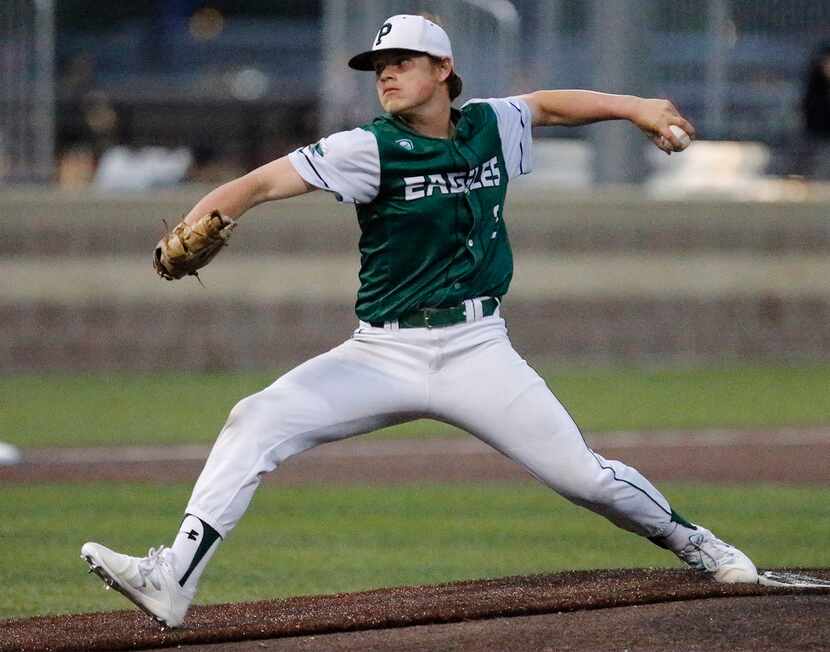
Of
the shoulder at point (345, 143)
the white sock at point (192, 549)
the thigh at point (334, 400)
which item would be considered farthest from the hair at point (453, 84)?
the white sock at point (192, 549)

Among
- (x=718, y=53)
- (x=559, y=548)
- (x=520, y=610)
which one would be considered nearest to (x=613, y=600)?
(x=520, y=610)

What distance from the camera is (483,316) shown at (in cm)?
618

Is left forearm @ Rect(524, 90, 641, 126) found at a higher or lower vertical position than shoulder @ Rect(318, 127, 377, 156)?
higher

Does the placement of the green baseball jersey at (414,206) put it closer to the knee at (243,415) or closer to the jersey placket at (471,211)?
the jersey placket at (471,211)

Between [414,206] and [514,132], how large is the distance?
22.8 inches

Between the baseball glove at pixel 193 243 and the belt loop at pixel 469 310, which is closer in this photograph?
the baseball glove at pixel 193 243

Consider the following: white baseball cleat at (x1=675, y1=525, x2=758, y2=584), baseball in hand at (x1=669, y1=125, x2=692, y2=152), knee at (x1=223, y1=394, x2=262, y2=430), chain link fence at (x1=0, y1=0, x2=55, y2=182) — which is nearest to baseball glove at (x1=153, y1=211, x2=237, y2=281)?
knee at (x1=223, y1=394, x2=262, y2=430)

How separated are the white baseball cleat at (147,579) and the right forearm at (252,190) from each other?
1096 millimetres

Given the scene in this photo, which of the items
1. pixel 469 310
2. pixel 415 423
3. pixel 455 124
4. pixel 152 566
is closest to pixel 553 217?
pixel 415 423

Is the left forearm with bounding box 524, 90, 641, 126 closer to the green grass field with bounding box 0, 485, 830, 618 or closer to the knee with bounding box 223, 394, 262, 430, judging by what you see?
the knee with bounding box 223, 394, 262, 430

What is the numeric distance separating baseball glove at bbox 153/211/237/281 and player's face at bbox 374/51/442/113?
0.80 meters

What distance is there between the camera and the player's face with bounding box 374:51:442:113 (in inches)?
240

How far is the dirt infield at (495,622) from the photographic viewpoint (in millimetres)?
5539

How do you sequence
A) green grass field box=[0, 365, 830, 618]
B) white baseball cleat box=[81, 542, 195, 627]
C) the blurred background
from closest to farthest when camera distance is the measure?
1. white baseball cleat box=[81, 542, 195, 627]
2. green grass field box=[0, 365, 830, 618]
3. the blurred background
